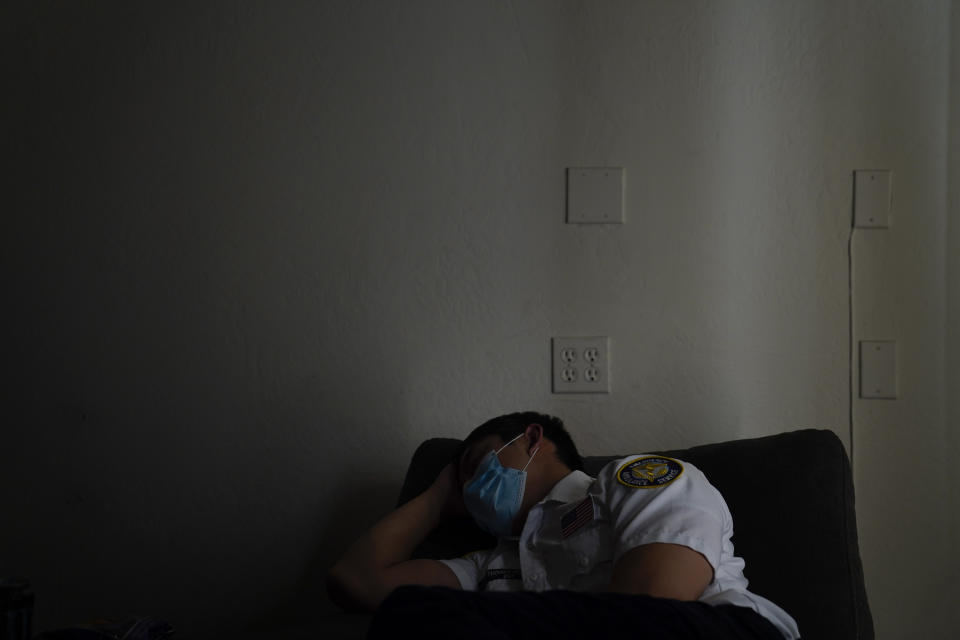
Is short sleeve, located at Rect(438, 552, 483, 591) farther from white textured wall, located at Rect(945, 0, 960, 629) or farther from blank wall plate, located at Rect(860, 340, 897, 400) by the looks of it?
white textured wall, located at Rect(945, 0, 960, 629)

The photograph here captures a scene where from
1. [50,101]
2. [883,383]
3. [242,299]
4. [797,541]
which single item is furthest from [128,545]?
[883,383]

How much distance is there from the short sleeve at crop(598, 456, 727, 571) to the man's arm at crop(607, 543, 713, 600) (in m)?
0.01

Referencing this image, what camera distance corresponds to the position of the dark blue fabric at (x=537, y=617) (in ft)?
2.52

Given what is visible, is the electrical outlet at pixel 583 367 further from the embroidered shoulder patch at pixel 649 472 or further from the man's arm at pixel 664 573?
the man's arm at pixel 664 573

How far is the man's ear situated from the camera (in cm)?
128

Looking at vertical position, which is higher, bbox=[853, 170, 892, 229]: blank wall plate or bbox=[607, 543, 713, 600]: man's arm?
bbox=[853, 170, 892, 229]: blank wall plate

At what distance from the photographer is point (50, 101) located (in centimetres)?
171

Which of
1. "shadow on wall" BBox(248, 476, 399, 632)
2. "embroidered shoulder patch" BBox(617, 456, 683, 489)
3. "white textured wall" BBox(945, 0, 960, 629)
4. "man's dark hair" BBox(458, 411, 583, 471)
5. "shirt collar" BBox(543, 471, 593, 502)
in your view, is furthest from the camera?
"shadow on wall" BBox(248, 476, 399, 632)

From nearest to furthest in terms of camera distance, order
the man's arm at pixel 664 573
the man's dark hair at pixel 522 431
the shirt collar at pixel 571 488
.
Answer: the man's arm at pixel 664 573
the shirt collar at pixel 571 488
the man's dark hair at pixel 522 431

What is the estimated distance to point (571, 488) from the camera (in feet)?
3.94

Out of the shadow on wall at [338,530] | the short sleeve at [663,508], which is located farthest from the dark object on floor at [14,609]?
the short sleeve at [663,508]

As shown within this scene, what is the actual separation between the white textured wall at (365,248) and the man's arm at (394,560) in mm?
358

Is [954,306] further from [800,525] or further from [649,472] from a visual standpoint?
[649,472]

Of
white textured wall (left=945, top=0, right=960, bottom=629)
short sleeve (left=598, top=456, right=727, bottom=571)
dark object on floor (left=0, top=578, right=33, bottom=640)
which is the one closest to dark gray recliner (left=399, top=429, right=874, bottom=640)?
short sleeve (left=598, top=456, right=727, bottom=571)
